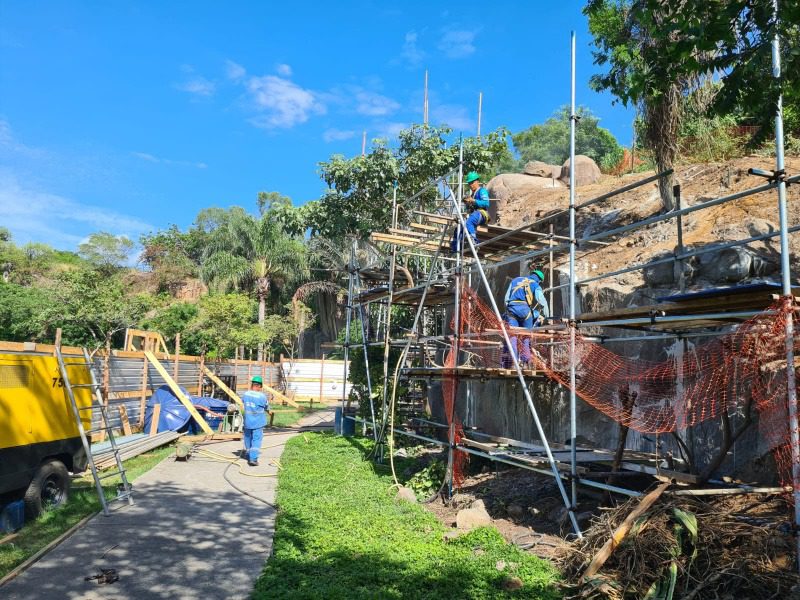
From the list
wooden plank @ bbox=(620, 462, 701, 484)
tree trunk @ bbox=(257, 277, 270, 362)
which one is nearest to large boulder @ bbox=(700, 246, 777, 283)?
wooden plank @ bbox=(620, 462, 701, 484)

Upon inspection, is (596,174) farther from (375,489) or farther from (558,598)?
(558,598)

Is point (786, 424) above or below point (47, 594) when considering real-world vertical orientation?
above

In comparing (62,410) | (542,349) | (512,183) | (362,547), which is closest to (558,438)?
(542,349)

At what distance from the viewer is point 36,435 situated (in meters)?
6.83

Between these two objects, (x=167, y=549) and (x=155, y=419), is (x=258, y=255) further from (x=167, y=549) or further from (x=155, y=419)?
(x=167, y=549)

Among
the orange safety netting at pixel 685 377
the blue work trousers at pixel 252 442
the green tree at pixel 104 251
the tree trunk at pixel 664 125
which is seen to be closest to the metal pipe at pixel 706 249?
the orange safety netting at pixel 685 377

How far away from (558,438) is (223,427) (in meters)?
8.92

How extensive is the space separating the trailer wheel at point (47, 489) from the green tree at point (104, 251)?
3272cm

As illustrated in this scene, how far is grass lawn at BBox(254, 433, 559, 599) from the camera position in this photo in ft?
16.3

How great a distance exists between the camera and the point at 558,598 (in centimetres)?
477

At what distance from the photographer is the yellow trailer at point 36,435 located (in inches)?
252

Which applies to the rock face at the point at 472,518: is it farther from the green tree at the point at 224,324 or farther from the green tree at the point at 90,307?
the green tree at the point at 224,324

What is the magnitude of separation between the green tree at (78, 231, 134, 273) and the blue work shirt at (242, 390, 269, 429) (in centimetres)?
3027

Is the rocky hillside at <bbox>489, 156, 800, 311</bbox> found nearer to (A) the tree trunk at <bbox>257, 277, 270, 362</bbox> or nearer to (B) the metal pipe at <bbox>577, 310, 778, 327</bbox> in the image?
(B) the metal pipe at <bbox>577, 310, 778, 327</bbox>
